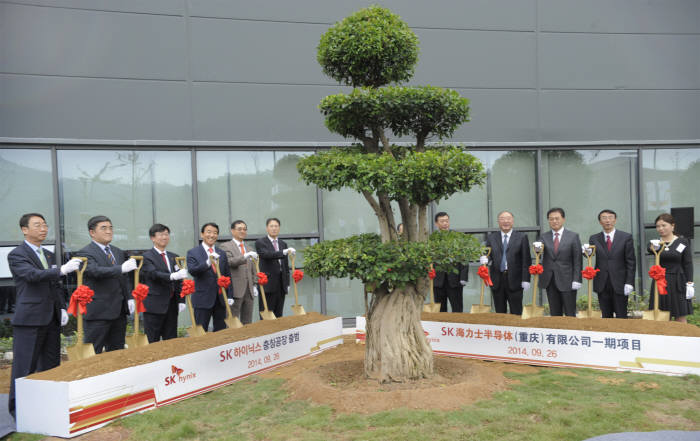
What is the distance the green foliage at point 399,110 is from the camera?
475 cm

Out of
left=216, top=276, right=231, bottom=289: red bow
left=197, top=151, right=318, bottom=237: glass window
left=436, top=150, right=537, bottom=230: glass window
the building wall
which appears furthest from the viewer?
left=436, top=150, right=537, bottom=230: glass window

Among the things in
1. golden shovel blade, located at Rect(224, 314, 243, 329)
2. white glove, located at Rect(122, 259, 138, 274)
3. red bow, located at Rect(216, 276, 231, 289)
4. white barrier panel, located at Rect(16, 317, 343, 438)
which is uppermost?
white glove, located at Rect(122, 259, 138, 274)

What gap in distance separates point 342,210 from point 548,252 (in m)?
3.56

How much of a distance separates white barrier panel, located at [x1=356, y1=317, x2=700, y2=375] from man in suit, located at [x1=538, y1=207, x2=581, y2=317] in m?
1.03

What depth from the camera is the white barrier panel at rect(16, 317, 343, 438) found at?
3967mm

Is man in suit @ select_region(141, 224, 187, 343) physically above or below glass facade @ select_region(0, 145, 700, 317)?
below

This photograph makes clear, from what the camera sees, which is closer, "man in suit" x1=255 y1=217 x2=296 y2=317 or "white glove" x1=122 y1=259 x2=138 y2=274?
"white glove" x1=122 y1=259 x2=138 y2=274

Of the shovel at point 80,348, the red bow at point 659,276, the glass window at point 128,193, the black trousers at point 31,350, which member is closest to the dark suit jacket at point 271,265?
the glass window at point 128,193

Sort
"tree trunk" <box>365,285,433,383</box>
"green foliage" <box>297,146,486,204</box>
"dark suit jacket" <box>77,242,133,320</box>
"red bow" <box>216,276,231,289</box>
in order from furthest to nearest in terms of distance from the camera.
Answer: "red bow" <box>216,276,231,289</box>, "dark suit jacket" <box>77,242,133,320</box>, "tree trunk" <box>365,285,433,383</box>, "green foliage" <box>297,146,486,204</box>

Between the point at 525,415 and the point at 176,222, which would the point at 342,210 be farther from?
the point at 525,415

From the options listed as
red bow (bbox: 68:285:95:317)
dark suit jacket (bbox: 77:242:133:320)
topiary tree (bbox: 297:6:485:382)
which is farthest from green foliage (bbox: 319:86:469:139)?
red bow (bbox: 68:285:95:317)

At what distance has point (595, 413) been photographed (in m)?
4.00

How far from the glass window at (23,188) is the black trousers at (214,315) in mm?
2835

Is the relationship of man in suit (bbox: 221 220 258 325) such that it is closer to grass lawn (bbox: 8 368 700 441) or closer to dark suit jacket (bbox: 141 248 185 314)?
dark suit jacket (bbox: 141 248 185 314)
